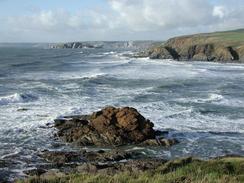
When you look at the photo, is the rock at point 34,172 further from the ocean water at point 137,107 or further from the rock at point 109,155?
the rock at point 109,155

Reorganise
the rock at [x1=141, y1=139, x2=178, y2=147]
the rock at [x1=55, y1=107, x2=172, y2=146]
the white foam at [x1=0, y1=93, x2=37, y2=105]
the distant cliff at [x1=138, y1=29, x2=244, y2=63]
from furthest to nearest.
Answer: the distant cliff at [x1=138, y1=29, x2=244, y2=63], the white foam at [x1=0, y1=93, x2=37, y2=105], the rock at [x1=55, y1=107, x2=172, y2=146], the rock at [x1=141, y1=139, x2=178, y2=147]

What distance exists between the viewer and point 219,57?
109 metres

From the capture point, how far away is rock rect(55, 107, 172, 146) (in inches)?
1045

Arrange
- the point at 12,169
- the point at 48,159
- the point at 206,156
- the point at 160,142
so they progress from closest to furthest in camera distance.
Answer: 1. the point at 12,169
2. the point at 48,159
3. the point at 206,156
4. the point at 160,142

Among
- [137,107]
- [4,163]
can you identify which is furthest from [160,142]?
[137,107]

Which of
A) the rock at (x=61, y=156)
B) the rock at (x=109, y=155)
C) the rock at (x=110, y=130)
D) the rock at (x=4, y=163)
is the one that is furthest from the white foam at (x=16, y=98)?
the rock at (x=4, y=163)

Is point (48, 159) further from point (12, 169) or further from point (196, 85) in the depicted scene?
point (196, 85)

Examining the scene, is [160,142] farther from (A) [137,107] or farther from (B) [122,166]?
(A) [137,107]

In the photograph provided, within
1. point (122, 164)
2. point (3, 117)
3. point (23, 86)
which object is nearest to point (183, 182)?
point (122, 164)

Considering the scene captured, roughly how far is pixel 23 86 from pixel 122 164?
3223cm

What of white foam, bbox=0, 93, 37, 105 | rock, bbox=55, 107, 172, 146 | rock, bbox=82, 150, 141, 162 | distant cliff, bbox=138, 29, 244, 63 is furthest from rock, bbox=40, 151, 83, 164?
distant cliff, bbox=138, 29, 244, 63

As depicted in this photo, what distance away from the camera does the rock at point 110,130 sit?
26.5 meters

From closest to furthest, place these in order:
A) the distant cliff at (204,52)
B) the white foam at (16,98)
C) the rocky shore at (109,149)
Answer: the rocky shore at (109,149) < the white foam at (16,98) < the distant cliff at (204,52)

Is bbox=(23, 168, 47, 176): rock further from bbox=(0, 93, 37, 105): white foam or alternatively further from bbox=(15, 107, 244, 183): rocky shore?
bbox=(0, 93, 37, 105): white foam
